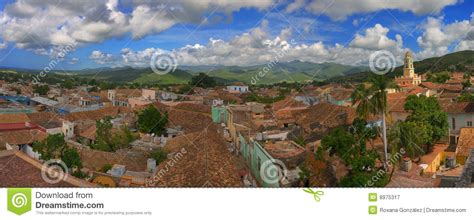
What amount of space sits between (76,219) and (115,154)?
98 cm

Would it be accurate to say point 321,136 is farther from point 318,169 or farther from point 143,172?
point 143,172

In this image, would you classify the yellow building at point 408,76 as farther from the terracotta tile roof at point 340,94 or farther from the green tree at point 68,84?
the green tree at point 68,84

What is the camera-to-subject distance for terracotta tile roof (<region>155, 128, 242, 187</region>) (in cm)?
436

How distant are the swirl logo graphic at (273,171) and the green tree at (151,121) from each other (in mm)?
1506

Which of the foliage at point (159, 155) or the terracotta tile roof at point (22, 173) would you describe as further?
the foliage at point (159, 155)

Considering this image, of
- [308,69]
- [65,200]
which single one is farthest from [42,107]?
[308,69]

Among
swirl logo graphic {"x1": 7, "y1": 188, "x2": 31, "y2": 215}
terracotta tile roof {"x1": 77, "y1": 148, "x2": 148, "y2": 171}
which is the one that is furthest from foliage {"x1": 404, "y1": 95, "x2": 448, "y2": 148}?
swirl logo graphic {"x1": 7, "y1": 188, "x2": 31, "y2": 215}

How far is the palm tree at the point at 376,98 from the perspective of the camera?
4.66 metres

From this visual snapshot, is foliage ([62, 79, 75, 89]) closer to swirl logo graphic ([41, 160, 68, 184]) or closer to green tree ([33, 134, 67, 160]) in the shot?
green tree ([33, 134, 67, 160])

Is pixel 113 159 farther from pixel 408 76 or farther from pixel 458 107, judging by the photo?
pixel 458 107

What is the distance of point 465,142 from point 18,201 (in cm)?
542

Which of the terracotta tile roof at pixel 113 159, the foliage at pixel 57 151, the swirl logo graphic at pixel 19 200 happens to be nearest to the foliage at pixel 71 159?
the foliage at pixel 57 151

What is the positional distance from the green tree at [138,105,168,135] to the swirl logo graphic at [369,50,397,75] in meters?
2.79

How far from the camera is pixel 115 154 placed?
487 cm
